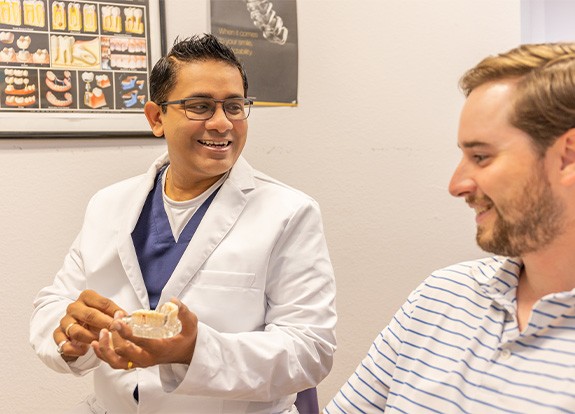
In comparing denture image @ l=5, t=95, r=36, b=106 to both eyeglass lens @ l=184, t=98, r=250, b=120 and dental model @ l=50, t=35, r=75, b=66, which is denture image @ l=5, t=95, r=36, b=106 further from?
eyeglass lens @ l=184, t=98, r=250, b=120

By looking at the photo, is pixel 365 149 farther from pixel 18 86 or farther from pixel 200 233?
pixel 18 86

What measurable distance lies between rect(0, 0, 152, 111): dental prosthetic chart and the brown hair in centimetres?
144

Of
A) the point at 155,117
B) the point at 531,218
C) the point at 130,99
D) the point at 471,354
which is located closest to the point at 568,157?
the point at 531,218

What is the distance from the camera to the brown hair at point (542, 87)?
3.80 ft

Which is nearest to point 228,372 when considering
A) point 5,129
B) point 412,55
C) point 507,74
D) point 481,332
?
point 481,332

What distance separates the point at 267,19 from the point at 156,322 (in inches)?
56.6

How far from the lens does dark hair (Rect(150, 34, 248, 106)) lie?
6.15 ft

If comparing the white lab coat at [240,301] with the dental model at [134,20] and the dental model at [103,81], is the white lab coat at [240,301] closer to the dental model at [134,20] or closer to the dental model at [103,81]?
the dental model at [103,81]

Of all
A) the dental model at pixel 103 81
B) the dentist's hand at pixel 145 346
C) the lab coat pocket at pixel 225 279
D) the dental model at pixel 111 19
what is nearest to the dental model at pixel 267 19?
the dental model at pixel 111 19

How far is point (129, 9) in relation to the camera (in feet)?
7.77

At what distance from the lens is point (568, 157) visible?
1.17 m

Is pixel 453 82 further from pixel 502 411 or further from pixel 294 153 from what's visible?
pixel 502 411

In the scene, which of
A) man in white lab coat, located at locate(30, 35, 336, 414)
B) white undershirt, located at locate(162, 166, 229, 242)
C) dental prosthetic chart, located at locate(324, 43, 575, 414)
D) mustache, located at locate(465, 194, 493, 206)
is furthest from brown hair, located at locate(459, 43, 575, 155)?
white undershirt, located at locate(162, 166, 229, 242)

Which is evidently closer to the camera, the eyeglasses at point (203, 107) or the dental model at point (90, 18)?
the eyeglasses at point (203, 107)
